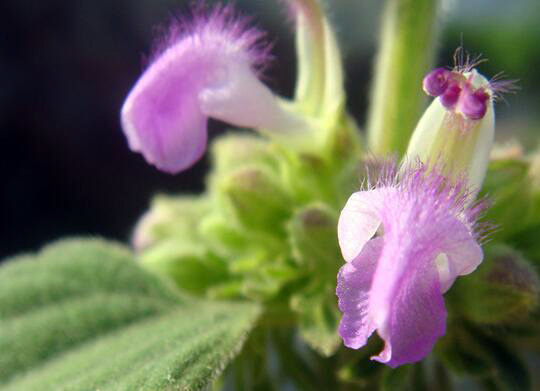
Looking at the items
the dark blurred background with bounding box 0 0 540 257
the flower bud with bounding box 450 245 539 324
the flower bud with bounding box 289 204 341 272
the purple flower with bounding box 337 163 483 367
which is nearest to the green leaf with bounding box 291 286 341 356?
the flower bud with bounding box 289 204 341 272

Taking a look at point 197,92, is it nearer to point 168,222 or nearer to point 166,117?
point 166,117

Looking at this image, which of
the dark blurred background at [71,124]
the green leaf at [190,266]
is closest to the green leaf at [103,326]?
the green leaf at [190,266]

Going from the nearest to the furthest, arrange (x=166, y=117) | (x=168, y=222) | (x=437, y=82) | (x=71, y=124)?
(x=437, y=82) < (x=166, y=117) < (x=168, y=222) < (x=71, y=124)

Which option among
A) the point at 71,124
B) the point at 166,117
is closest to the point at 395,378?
the point at 166,117

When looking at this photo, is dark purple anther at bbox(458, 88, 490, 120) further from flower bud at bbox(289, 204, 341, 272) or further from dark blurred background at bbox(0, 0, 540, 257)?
dark blurred background at bbox(0, 0, 540, 257)

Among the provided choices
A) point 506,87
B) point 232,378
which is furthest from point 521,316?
point 232,378

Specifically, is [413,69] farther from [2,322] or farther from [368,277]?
[2,322]

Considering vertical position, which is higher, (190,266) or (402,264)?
(402,264)
